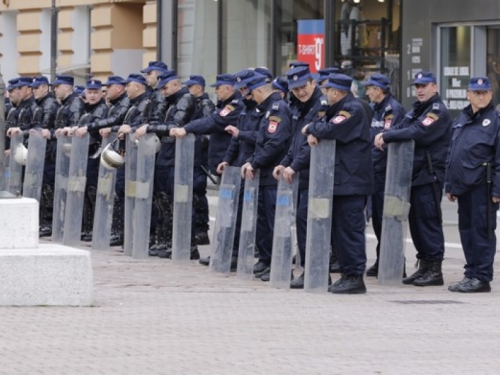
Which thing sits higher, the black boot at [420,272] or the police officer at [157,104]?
the police officer at [157,104]

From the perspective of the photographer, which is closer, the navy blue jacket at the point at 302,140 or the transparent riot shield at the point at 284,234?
the navy blue jacket at the point at 302,140

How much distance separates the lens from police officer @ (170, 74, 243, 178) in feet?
50.9

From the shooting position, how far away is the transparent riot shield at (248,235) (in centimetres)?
1424

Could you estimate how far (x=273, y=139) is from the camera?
13875 mm

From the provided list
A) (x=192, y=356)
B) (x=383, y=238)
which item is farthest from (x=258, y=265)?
(x=192, y=356)

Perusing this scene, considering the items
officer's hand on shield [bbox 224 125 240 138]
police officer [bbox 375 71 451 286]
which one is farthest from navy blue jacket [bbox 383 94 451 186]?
officer's hand on shield [bbox 224 125 240 138]

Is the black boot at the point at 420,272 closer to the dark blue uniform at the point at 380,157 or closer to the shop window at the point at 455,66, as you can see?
the dark blue uniform at the point at 380,157

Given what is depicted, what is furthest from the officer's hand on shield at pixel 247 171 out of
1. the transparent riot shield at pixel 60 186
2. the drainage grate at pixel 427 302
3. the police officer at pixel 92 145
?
the transparent riot shield at pixel 60 186

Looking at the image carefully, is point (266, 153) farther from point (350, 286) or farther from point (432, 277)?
point (432, 277)

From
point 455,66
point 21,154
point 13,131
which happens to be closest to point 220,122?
point 21,154

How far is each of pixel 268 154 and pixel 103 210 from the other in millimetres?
3835

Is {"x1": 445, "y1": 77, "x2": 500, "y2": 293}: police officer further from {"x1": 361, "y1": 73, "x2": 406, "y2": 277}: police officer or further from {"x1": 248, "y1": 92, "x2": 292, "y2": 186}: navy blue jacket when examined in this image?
{"x1": 248, "y1": 92, "x2": 292, "y2": 186}: navy blue jacket

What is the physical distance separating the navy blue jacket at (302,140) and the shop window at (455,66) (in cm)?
988

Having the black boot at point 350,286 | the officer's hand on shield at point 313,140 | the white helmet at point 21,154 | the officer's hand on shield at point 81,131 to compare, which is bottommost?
the black boot at point 350,286
